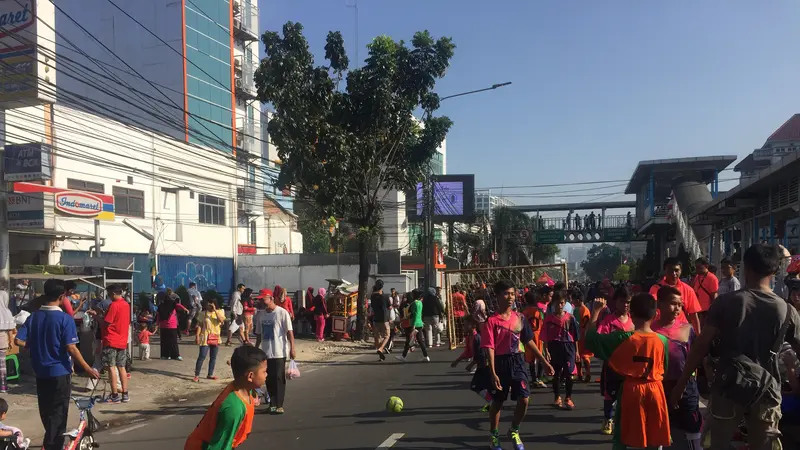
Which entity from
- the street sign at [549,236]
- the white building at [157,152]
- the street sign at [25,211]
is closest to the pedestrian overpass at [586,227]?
the street sign at [549,236]

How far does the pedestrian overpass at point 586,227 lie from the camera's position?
60.7 meters

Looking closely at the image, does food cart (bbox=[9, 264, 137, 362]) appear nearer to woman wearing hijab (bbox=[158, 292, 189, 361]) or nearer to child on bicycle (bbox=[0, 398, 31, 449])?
woman wearing hijab (bbox=[158, 292, 189, 361])

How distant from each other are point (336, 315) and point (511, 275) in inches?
225

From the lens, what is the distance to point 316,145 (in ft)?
60.4

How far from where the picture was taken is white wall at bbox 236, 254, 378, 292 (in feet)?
109

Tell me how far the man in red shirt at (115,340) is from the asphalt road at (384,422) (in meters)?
0.81

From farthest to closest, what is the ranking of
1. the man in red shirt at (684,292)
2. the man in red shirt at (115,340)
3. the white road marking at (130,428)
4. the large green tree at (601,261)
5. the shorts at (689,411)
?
the large green tree at (601,261) < the man in red shirt at (115,340) < the white road marking at (130,428) < the man in red shirt at (684,292) < the shorts at (689,411)

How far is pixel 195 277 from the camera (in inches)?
1249

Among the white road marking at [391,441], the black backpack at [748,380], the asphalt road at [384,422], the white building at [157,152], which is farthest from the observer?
the white building at [157,152]

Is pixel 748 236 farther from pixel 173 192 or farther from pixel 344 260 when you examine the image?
pixel 173 192

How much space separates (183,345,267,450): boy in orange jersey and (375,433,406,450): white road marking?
3.62 meters

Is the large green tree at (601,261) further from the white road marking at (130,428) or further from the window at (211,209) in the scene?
the white road marking at (130,428)

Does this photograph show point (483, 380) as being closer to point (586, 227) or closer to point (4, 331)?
point (4, 331)

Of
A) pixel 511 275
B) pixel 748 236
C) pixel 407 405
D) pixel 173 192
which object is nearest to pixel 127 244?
pixel 173 192
